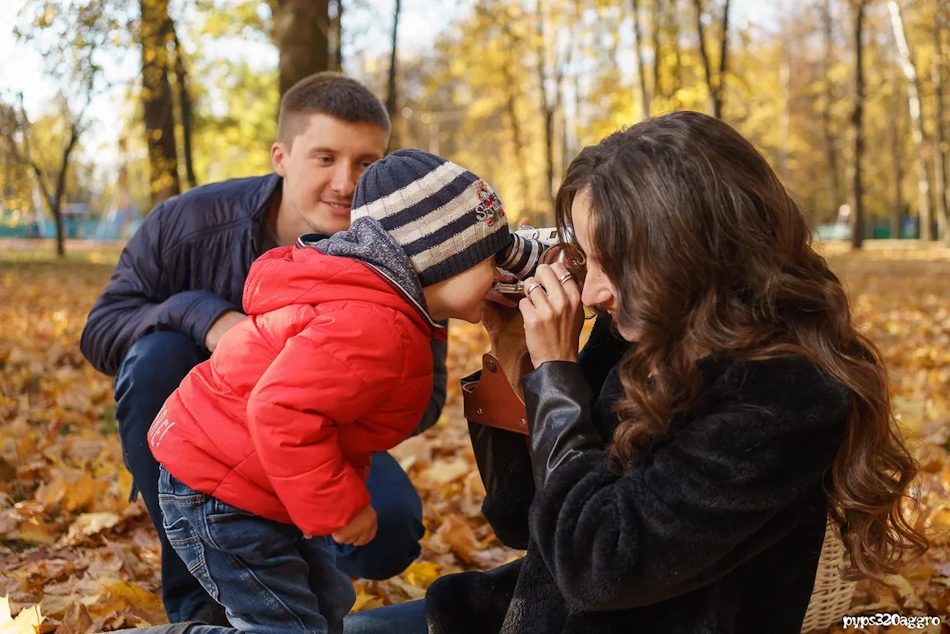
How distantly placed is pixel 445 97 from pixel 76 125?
21.9 meters

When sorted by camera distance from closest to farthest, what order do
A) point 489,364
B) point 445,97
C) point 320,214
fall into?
point 489,364, point 320,214, point 445,97

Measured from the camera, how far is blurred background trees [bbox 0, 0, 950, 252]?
8164mm

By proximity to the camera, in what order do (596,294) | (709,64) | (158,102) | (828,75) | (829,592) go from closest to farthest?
(596,294) → (829,592) → (158,102) → (709,64) → (828,75)

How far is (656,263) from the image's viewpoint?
1469 mm

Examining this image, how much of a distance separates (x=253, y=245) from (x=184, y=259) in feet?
0.82

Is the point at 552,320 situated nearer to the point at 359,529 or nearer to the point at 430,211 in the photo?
the point at 430,211

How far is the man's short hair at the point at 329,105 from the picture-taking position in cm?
270

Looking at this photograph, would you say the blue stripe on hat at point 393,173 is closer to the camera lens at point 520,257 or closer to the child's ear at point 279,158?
the camera lens at point 520,257

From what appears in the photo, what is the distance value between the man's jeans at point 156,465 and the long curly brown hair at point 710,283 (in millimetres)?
1336

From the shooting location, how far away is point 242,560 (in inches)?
75.1

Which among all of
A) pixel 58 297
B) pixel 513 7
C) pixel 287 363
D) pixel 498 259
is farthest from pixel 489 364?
pixel 513 7

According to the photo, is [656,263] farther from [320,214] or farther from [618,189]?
[320,214]

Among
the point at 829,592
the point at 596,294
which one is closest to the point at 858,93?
the point at 829,592

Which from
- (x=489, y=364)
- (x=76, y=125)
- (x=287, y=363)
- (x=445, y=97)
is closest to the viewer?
(x=287, y=363)
